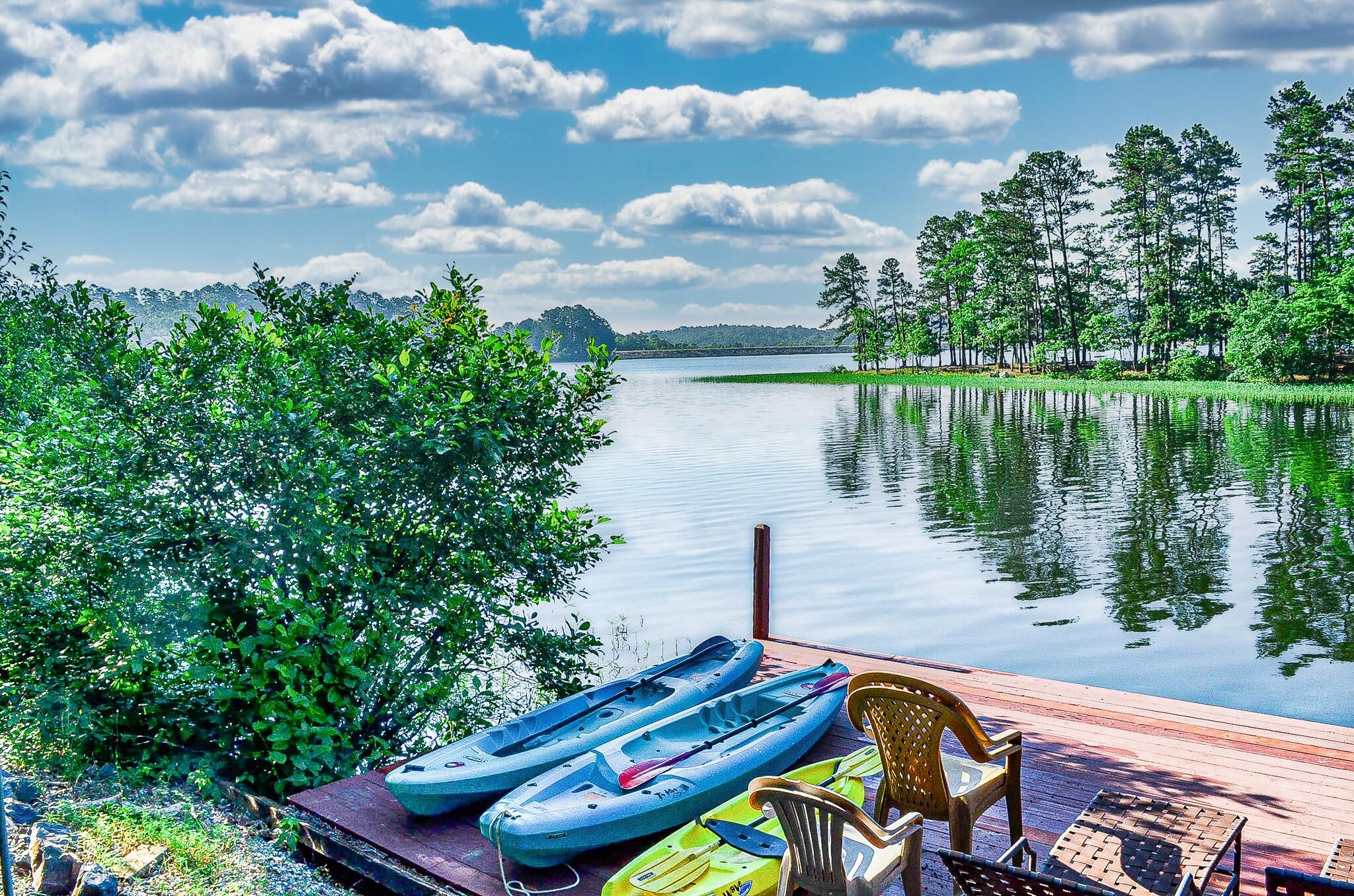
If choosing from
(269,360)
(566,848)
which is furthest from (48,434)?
(566,848)

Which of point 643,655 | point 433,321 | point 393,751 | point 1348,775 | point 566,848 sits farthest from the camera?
point 643,655

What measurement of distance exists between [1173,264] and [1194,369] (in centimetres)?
835

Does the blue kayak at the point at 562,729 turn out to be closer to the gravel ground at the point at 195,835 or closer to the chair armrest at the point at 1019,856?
the gravel ground at the point at 195,835

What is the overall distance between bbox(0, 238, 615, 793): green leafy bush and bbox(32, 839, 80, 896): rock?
1656mm

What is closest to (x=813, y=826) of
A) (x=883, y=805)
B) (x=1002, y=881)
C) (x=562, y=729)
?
(x=1002, y=881)

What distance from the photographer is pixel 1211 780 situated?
235 inches

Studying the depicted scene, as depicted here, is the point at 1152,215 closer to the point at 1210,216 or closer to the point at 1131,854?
the point at 1210,216

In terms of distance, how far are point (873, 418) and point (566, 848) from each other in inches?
1583

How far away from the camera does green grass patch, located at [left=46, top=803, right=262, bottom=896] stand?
17.6 ft

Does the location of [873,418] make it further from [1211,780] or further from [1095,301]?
[1211,780]

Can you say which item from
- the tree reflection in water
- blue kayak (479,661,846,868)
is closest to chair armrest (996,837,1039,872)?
blue kayak (479,661,846,868)

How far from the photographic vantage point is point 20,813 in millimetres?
5891

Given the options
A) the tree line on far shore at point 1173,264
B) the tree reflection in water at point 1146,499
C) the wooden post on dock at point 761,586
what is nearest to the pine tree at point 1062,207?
the tree line on far shore at point 1173,264

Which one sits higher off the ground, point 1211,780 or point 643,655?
point 1211,780
